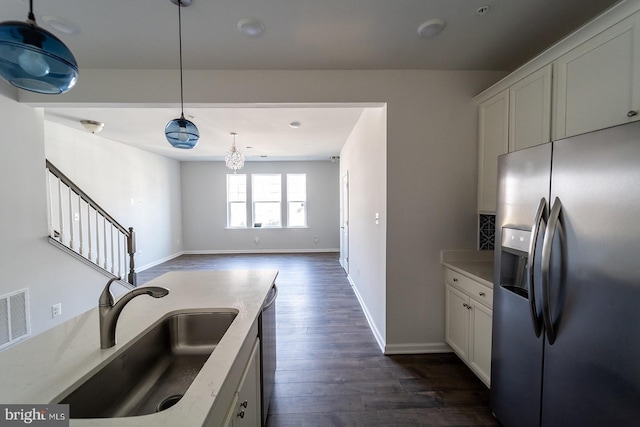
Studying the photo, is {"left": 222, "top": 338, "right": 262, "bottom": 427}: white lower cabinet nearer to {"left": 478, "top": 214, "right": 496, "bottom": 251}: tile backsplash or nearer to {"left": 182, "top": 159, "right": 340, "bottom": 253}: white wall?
{"left": 478, "top": 214, "right": 496, "bottom": 251}: tile backsplash

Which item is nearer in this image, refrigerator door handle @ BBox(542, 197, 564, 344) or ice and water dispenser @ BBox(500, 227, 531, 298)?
refrigerator door handle @ BBox(542, 197, 564, 344)

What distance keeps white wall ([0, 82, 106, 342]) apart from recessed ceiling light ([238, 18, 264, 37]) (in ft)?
7.77

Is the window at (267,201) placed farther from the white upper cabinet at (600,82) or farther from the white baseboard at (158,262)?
the white upper cabinet at (600,82)

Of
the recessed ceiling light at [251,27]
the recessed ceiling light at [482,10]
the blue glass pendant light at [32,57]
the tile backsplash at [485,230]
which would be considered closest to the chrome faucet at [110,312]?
the blue glass pendant light at [32,57]

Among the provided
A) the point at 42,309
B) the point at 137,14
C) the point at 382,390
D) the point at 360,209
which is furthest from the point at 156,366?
the point at 360,209

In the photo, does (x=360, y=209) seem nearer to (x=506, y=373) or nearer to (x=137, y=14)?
(x=506, y=373)

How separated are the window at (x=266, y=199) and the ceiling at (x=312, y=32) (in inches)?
194

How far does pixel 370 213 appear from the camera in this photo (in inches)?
120

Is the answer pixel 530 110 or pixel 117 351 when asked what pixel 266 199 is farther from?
pixel 117 351

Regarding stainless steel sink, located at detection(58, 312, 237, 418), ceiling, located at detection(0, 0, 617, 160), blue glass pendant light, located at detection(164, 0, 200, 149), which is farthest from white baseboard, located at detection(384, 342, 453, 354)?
ceiling, located at detection(0, 0, 617, 160)

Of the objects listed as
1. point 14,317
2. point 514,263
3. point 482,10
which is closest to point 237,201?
point 14,317

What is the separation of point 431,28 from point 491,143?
3.50 feet

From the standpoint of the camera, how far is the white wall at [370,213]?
2.50 m

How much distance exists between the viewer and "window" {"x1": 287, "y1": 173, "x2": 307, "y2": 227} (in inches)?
283
